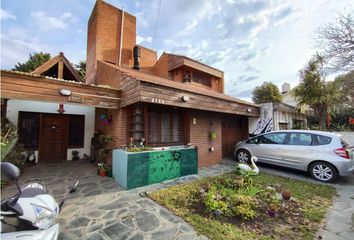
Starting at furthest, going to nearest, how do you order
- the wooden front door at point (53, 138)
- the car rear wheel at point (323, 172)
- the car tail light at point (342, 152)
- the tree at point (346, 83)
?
1. the tree at point (346, 83)
2. the wooden front door at point (53, 138)
3. the car rear wheel at point (323, 172)
4. the car tail light at point (342, 152)

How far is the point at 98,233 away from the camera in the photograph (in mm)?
2922

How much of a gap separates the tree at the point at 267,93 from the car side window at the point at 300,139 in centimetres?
1907

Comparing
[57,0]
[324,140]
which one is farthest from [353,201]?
[57,0]

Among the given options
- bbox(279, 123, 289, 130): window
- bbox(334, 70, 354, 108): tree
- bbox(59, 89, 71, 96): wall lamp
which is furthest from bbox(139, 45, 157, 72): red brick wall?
bbox(334, 70, 354, 108): tree

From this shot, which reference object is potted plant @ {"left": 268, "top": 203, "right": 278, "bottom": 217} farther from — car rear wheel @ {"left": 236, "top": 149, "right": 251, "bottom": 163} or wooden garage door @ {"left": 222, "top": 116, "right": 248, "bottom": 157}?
wooden garage door @ {"left": 222, "top": 116, "right": 248, "bottom": 157}

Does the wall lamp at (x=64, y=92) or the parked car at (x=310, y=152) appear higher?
the wall lamp at (x=64, y=92)

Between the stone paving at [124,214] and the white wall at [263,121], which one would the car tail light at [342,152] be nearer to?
the stone paving at [124,214]

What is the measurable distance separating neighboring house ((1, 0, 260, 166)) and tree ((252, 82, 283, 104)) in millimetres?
14900

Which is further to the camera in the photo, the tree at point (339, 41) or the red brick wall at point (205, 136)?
the red brick wall at point (205, 136)

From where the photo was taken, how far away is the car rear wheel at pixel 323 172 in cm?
555

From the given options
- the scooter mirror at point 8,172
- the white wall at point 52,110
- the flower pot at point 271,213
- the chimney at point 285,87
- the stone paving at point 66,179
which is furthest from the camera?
the chimney at point 285,87

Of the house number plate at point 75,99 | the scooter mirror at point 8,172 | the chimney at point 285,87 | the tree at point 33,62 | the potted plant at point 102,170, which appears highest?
the tree at point 33,62

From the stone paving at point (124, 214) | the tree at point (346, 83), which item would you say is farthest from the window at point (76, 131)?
the tree at point (346, 83)

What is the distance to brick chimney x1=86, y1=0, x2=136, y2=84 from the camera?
366 inches
